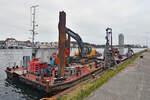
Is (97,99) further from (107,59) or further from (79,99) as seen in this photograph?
(107,59)

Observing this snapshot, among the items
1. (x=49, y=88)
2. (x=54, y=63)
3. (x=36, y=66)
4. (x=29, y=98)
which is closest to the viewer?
(x=49, y=88)

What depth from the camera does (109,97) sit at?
460 centimetres

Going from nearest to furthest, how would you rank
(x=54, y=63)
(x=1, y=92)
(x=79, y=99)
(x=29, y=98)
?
1. (x=79, y=99)
2. (x=29, y=98)
3. (x=1, y=92)
4. (x=54, y=63)

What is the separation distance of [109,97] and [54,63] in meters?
9.81

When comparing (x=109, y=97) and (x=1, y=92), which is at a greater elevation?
(x=109, y=97)

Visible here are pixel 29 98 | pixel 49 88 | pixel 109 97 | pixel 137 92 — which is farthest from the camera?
pixel 29 98

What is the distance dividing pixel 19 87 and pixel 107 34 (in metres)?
12.9

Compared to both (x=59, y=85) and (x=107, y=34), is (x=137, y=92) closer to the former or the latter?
(x=59, y=85)

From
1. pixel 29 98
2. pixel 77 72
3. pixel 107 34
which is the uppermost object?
pixel 107 34

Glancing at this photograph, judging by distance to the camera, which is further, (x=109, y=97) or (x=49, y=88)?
(x=49, y=88)

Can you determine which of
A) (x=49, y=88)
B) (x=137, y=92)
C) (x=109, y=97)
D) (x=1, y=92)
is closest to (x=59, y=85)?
(x=49, y=88)

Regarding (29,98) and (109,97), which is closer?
(109,97)

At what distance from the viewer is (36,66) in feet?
35.6

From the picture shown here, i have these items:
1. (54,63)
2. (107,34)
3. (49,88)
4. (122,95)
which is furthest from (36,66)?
(107,34)
